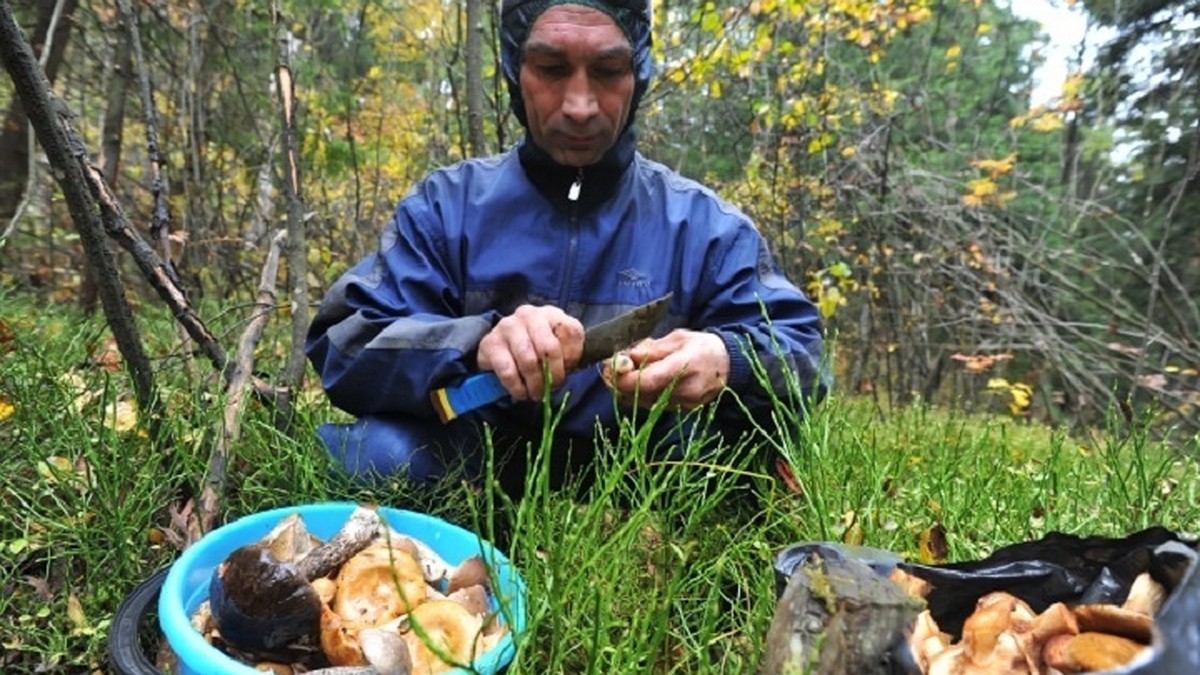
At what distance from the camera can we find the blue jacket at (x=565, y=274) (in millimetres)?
1982

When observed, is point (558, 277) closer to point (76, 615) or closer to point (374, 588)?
point (374, 588)

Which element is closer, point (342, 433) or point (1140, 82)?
point (342, 433)

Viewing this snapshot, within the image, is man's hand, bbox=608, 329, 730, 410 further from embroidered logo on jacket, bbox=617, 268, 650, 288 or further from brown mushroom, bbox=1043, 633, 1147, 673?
brown mushroom, bbox=1043, 633, 1147, 673

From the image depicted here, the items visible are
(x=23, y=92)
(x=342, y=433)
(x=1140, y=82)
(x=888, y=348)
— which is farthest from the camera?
(x=888, y=348)

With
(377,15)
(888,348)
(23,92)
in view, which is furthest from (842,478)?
(377,15)

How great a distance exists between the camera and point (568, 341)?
5.17 ft

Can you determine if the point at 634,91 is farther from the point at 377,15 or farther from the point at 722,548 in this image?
the point at 377,15

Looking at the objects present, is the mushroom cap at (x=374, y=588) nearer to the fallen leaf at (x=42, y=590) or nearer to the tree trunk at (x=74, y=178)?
the fallen leaf at (x=42, y=590)

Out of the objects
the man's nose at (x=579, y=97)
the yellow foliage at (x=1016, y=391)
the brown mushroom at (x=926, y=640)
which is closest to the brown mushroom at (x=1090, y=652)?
the brown mushroom at (x=926, y=640)

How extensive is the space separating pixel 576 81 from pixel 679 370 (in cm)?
90

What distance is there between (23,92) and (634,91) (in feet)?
4.76

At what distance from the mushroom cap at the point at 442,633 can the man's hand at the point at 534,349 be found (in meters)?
0.48

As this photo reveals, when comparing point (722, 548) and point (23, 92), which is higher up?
point (23, 92)

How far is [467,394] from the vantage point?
5.80 feet
